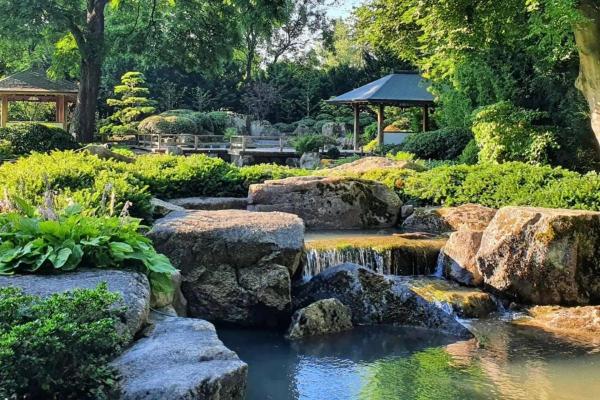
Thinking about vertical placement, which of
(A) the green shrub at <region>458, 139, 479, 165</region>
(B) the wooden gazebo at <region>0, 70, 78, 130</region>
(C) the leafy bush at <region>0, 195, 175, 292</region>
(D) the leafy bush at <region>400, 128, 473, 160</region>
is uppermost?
(B) the wooden gazebo at <region>0, 70, 78, 130</region>

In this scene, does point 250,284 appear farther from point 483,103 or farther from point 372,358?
point 483,103

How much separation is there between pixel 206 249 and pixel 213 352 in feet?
12.6

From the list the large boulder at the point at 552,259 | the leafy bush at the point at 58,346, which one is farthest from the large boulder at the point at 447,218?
the leafy bush at the point at 58,346

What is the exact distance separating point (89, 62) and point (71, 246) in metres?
19.9

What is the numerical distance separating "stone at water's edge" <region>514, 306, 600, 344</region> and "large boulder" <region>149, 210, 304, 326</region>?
316 centimetres

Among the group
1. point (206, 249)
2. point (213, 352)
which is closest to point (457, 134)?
point (206, 249)

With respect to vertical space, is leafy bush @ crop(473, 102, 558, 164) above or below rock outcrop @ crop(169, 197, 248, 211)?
above

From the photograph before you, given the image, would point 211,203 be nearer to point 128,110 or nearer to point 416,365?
point 416,365

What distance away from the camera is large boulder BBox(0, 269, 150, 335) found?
4.45 meters

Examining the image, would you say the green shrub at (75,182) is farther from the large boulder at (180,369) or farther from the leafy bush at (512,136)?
the leafy bush at (512,136)

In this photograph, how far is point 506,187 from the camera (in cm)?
1298

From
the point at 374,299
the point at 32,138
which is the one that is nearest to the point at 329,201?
the point at 374,299

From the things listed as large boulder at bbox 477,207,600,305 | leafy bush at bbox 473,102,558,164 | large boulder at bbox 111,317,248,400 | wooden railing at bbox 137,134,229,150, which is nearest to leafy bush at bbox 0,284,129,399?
large boulder at bbox 111,317,248,400

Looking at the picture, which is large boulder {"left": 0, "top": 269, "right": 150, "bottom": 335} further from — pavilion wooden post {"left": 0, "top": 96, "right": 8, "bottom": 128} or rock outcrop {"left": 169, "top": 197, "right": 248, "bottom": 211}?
pavilion wooden post {"left": 0, "top": 96, "right": 8, "bottom": 128}
